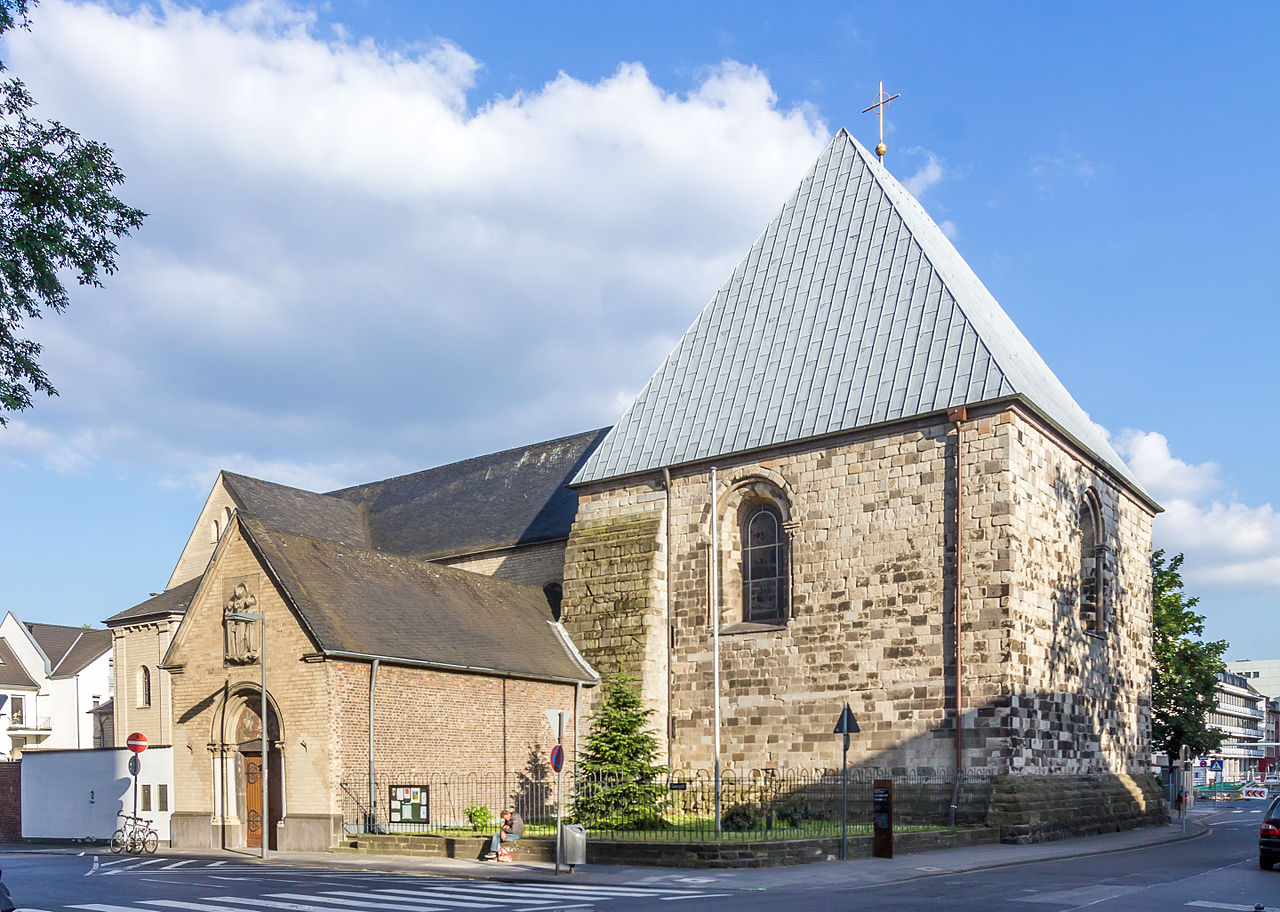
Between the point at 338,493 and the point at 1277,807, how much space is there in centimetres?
3521

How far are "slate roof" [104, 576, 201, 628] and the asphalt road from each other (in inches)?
715

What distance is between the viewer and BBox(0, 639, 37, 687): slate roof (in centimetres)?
6893

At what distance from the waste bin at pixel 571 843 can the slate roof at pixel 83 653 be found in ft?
194

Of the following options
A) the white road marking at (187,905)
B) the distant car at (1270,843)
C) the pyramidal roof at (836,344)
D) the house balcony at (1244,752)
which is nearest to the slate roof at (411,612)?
the pyramidal roof at (836,344)

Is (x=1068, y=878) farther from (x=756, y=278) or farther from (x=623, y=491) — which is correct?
(x=756, y=278)

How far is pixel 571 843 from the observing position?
19203 millimetres

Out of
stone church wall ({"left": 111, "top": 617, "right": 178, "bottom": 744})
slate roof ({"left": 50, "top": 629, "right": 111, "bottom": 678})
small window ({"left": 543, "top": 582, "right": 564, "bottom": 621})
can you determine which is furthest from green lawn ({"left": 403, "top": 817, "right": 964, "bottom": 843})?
slate roof ({"left": 50, "top": 629, "right": 111, "bottom": 678})

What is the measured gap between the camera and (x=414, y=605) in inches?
1102

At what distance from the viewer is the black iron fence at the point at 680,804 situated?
23719 millimetres

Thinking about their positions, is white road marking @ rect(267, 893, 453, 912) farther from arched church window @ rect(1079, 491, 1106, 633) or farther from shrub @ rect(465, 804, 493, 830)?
arched church window @ rect(1079, 491, 1106, 633)

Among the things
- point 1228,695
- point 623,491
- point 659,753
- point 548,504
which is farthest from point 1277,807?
point 1228,695

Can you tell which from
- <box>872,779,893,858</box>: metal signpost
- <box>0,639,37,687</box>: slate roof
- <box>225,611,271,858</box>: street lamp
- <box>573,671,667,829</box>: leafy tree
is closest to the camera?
<box>872,779,893,858</box>: metal signpost

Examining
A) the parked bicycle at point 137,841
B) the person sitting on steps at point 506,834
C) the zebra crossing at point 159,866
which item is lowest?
the parked bicycle at point 137,841

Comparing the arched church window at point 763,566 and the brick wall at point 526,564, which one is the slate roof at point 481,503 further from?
the arched church window at point 763,566
